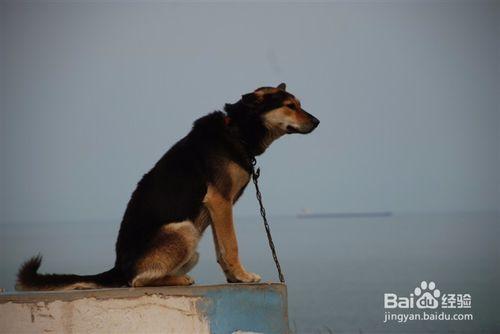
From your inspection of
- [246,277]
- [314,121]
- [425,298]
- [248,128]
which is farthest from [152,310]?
[425,298]

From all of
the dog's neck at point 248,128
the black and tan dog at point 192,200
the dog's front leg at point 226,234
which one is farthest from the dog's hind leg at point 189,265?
the dog's neck at point 248,128

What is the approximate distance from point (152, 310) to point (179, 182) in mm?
1003

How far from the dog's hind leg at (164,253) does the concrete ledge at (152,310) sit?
Result: 17 cm

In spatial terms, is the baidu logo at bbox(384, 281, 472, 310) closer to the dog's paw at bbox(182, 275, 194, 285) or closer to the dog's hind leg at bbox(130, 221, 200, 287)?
the dog's paw at bbox(182, 275, 194, 285)

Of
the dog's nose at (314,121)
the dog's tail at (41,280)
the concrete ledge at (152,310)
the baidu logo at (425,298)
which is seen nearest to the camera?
the concrete ledge at (152,310)

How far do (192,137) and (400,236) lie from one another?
98.1 ft

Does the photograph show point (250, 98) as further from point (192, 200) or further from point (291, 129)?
point (192, 200)

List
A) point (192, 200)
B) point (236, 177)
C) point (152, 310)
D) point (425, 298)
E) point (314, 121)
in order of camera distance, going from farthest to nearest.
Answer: point (425, 298) < point (314, 121) < point (236, 177) < point (192, 200) < point (152, 310)

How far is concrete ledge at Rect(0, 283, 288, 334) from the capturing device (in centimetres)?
613

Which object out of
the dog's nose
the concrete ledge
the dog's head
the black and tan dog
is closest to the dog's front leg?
the black and tan dog

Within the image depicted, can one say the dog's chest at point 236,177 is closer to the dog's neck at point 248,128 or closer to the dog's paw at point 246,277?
the dog's neck at point 248,128

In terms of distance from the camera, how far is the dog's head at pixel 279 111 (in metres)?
6.71

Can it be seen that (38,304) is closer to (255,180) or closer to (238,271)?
(238,271)

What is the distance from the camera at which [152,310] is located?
6207 millimetres
